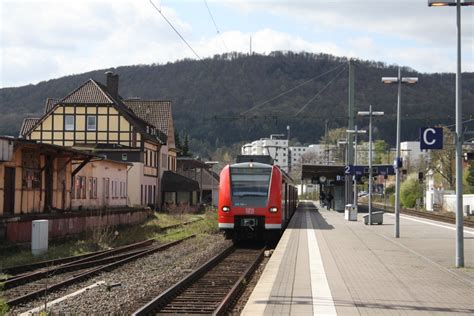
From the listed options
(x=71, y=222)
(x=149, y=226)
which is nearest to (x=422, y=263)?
(x=71, y=222)

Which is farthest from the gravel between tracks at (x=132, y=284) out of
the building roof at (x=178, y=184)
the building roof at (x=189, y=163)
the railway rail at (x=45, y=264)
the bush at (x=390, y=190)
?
the bush at (x=390, y=190)

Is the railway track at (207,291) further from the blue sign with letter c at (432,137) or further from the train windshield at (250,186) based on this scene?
the blue sign with letter c at (432,137)

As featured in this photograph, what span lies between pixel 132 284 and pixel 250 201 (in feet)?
32.0

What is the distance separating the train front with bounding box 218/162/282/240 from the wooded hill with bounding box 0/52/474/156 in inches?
959

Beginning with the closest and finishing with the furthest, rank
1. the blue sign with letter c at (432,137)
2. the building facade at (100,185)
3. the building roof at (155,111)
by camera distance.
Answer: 1. the blue sign with letter c at (432,137)
2. the building facade at (100,185)
3. the building roof at (155,111)

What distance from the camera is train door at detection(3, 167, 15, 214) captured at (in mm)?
23047

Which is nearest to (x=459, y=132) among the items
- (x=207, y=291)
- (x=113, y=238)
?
(x=207, y=291)

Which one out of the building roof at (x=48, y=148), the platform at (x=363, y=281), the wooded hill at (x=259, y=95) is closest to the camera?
the platform at (x=363, y=281)

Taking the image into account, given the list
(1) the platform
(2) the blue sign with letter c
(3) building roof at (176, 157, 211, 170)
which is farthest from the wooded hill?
(2) the blue sign with letter c

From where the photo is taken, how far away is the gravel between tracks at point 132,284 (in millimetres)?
10562

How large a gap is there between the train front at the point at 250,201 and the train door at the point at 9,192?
7.21m

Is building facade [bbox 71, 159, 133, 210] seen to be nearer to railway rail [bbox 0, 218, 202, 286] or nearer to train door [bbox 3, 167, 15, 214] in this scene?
train door [bbox 3, 167, 15, 214]

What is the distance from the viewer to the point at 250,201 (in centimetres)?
2272

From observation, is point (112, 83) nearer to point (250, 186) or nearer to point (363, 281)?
point (250, 186)
